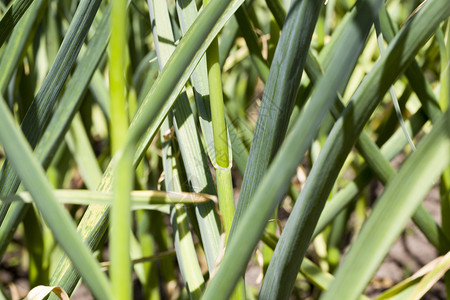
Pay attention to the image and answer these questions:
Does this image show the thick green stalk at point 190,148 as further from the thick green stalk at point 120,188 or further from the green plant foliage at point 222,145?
the thick green stalk at point 120,188

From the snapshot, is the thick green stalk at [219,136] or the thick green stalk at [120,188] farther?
the thick green stalk at [219,136]

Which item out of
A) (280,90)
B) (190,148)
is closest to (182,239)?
(190,148)

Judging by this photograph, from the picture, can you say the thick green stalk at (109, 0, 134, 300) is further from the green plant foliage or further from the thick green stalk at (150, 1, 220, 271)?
the thick green stalk at (150, 1, 220, 271)

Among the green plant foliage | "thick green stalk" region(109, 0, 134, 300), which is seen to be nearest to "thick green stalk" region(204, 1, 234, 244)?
the green plant foliage

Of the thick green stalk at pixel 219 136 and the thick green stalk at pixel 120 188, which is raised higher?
the thick green stalk at pixel 219 136

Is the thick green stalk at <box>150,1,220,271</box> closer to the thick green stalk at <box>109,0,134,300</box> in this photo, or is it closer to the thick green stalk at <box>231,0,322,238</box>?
the thick green stalk at <box>231,0,322,238</box>

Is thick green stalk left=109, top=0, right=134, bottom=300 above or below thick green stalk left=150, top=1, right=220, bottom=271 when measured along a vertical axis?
below

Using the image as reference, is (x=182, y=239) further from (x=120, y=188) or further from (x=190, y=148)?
(x=120, y=188)

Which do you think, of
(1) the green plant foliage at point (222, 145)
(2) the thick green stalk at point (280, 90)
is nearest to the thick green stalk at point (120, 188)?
(1) the green plant foliage at point (222, 145)

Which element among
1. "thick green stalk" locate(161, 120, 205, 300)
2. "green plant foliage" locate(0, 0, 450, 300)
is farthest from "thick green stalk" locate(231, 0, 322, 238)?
"thick green stalk" locate(161, 120, 205, 300)

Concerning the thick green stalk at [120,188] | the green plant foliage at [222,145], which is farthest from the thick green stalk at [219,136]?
the thick green stalk at [120,188]

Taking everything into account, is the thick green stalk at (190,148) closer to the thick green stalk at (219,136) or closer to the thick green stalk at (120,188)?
the thick green stalk at (219,136)

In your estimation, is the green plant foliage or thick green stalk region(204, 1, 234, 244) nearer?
the green plant foliage
